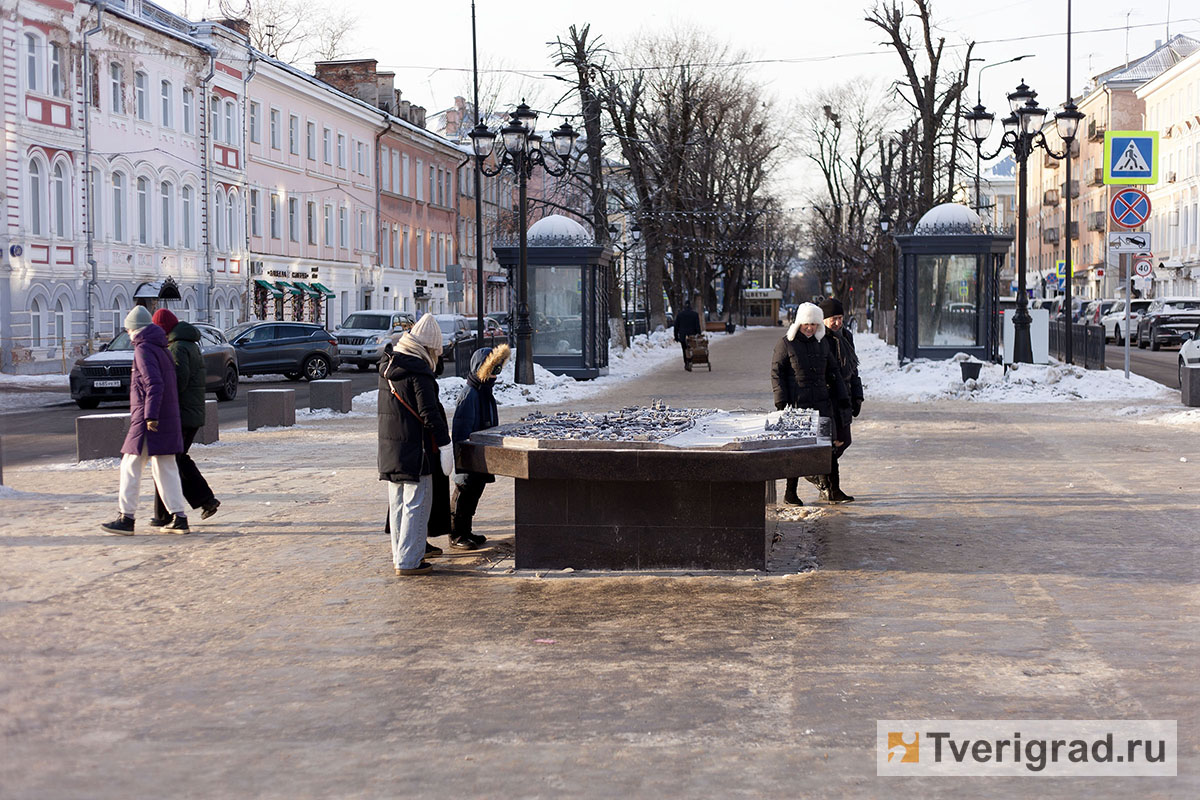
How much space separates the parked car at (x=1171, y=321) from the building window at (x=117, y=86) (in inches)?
1252

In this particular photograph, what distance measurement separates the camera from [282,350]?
32969mm

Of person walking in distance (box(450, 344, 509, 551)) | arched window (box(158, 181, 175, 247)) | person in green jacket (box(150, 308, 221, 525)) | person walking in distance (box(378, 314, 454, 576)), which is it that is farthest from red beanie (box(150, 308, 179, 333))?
arched window (box(158, 181, 175, 247))

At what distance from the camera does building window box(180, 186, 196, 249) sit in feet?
140

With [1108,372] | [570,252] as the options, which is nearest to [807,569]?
[1108,372]

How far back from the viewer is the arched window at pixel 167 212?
4134 cm

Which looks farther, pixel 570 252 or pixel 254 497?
pixel 570 252

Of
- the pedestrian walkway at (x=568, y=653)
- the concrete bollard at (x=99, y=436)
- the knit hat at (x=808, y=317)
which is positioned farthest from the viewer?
the concrete bollard at (x=99, y=436)

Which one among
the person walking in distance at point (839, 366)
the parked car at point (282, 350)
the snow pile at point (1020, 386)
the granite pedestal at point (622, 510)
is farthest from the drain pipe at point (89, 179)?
the granite pedestal at point (622, 510)

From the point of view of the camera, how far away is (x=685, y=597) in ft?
25.3

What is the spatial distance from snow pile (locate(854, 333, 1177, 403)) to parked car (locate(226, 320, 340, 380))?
13.7 meters

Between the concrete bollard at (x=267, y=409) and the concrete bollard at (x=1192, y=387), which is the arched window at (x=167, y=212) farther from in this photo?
the concrete bollard at (x=1192, y=387)

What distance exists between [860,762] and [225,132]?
144 feet

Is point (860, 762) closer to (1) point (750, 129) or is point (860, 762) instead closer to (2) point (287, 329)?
(2) point (287, 329)

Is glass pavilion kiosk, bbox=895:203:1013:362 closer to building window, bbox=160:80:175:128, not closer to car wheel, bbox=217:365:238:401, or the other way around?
car wheel, bbox=217:365:238:401
